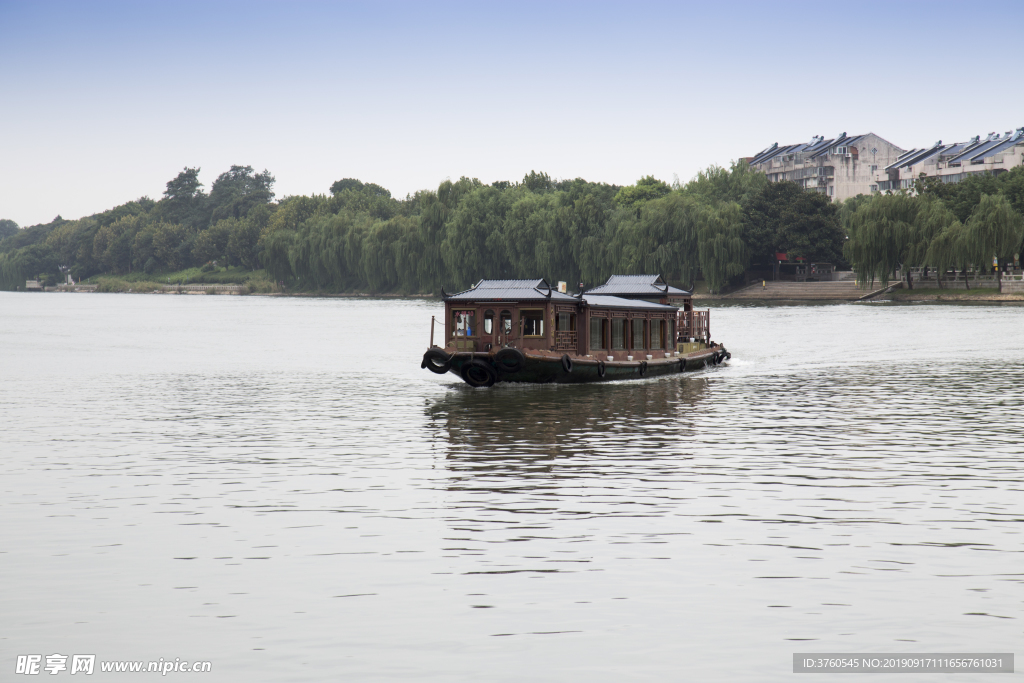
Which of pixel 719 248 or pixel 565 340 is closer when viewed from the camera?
pixel 565 340

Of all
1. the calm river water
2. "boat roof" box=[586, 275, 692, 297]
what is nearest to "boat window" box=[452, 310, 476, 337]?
the calm river water

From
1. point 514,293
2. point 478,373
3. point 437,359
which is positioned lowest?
point 478,373

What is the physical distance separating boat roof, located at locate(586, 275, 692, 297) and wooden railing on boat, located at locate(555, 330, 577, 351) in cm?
775

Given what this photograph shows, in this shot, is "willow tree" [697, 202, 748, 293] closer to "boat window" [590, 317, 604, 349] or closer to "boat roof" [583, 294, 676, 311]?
"boat roof" [583, 294, 676, 311]

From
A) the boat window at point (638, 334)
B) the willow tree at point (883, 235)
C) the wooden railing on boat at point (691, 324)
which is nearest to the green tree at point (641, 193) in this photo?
the willow tree at point (883, 235)

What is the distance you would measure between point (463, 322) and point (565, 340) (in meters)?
3.46

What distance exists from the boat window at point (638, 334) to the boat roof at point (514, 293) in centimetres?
469

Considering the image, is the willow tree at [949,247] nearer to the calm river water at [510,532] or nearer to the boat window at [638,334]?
the boat window at [638,334]

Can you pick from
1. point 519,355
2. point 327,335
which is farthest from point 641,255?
point 519,355

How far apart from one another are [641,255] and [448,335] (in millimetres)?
72233

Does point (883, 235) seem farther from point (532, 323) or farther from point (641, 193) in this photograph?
point (532, 323)

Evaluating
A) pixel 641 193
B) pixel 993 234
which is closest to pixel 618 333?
pixel 993 234

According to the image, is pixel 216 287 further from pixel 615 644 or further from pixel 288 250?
pixel 615 644

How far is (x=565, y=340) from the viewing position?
36594 millimetres
